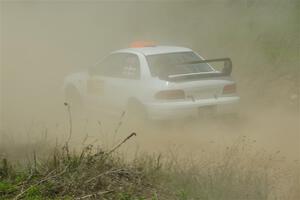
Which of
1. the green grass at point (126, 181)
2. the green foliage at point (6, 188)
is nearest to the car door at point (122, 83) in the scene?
the green grass at point (126, 181)

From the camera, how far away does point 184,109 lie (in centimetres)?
957

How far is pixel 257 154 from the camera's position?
812cm

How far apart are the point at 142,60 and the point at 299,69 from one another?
3.60m

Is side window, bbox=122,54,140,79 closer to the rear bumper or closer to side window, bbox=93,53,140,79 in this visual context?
side window, bbox=93,53,140,79

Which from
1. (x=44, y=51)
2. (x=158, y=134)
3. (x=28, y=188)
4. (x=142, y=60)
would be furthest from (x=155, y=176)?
(x=44, y=51)

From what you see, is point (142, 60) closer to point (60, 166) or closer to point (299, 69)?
point (299, 69)

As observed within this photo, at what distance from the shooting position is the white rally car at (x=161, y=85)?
9.61 meters

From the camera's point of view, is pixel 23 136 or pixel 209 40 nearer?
pixel 23 136

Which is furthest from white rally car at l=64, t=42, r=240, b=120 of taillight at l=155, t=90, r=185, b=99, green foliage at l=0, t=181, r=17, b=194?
green foliage at l=0, t=181, r=17, b=194

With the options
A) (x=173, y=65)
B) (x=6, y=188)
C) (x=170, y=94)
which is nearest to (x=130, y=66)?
(x=173, y=65)

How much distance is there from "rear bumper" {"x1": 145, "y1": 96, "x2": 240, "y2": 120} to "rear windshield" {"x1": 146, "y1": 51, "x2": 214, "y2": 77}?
21.7 inches

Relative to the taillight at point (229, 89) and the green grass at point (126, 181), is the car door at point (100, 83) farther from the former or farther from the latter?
the green grass at point (126, 181)

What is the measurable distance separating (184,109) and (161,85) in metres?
0.52

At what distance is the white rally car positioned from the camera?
31.5 feet
